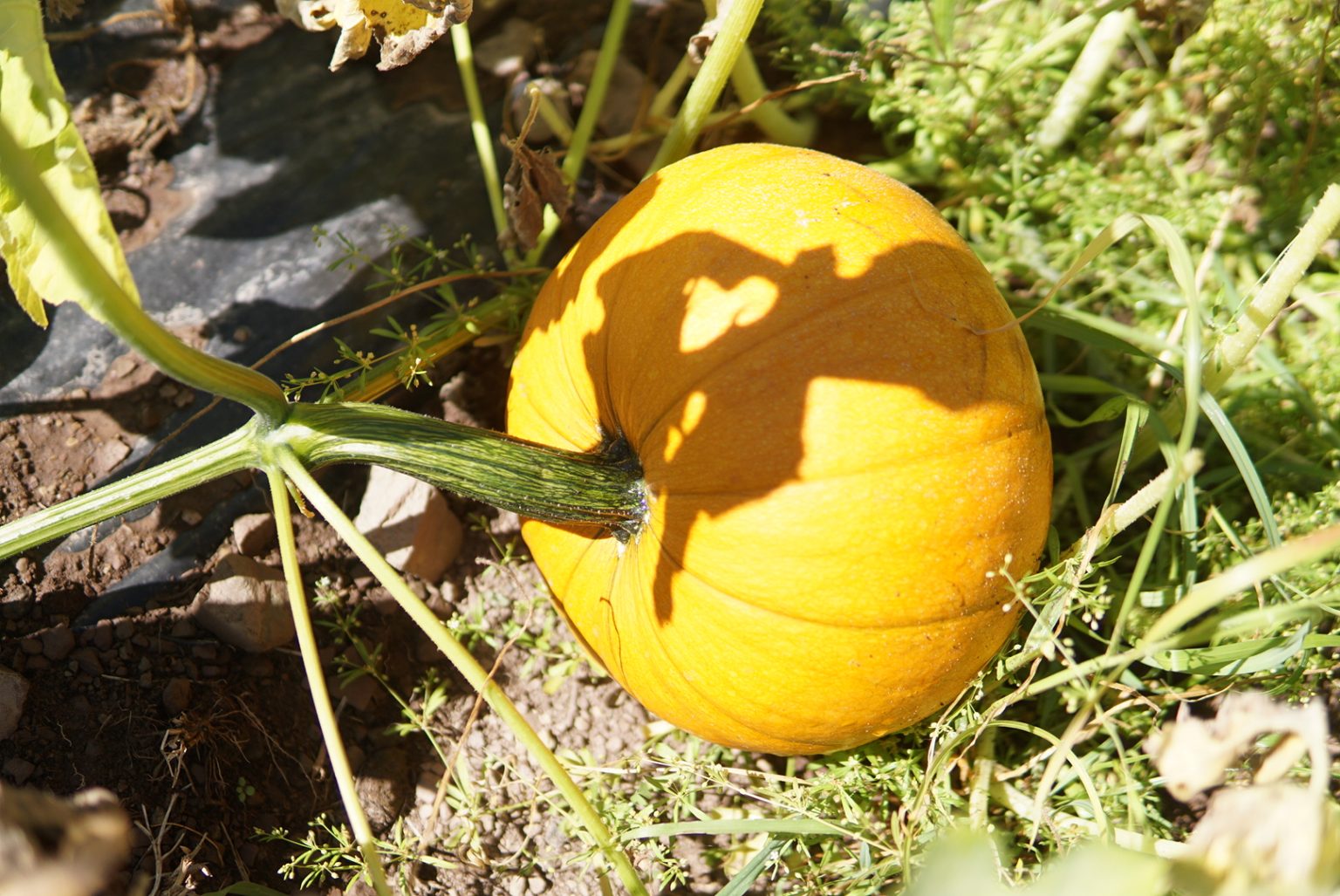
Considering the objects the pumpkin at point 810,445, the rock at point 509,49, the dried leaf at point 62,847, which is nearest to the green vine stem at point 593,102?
the rock at point 509,49

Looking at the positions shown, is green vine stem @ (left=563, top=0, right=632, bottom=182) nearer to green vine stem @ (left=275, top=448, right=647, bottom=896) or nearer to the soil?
the soil

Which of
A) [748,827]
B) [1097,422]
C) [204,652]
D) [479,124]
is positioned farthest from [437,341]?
[1097,422]

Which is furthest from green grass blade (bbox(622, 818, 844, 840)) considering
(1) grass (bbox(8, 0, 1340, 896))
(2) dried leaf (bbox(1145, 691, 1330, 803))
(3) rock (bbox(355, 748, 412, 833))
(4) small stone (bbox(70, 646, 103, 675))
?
(4) small stone (bbox(70, 646, 103, 675))

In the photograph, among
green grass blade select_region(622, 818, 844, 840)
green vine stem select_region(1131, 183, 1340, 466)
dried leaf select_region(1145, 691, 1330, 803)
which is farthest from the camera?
green grass blade select_region(622, 818, 844, 840)

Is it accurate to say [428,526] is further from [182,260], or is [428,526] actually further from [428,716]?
[182,260]

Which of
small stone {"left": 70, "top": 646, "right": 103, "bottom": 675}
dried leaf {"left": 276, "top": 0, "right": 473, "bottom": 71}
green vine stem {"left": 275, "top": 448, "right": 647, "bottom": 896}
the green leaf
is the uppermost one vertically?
dried leaf {"left": 276, "top": 0, "right": 473, "bottom": 71}

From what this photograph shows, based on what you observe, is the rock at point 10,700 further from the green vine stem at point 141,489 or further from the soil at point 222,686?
the green vine stem at point 141,489
